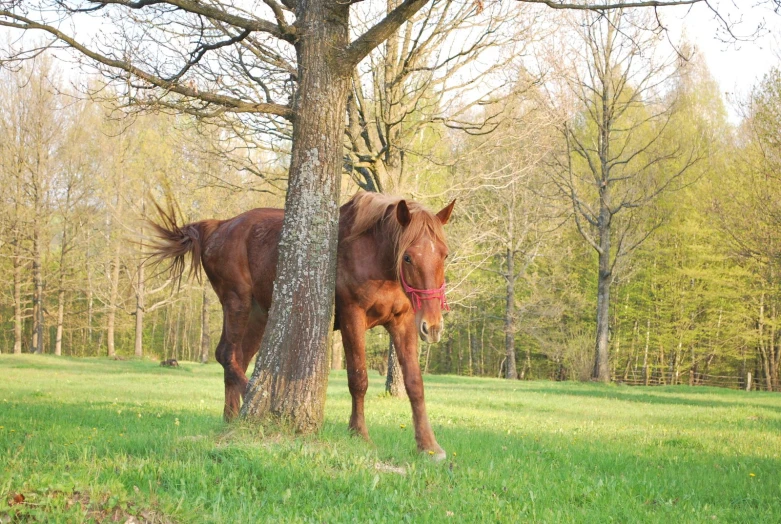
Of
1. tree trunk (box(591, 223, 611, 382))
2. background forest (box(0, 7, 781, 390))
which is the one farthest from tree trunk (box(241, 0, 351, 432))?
tree trunk (box(591, 223, 611, 382))

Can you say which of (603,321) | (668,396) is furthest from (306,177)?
(603,321)

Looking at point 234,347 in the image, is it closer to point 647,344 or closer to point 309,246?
point 309,246

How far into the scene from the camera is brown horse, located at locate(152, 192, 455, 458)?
Answer: 19.1 feet

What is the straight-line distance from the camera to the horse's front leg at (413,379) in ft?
19.9

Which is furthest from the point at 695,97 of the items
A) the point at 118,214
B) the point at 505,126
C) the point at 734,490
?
the point at 734,490

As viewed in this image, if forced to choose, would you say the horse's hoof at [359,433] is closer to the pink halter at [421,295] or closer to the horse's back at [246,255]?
the pink halter at [421,295]

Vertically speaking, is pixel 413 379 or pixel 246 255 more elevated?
pixel 246 255

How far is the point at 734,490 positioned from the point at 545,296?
1159 inches

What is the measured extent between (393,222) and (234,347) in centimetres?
247

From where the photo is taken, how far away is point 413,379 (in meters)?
6.20

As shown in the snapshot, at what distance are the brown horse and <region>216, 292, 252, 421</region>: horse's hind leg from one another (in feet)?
0.04

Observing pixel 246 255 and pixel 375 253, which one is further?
pixel 246 255

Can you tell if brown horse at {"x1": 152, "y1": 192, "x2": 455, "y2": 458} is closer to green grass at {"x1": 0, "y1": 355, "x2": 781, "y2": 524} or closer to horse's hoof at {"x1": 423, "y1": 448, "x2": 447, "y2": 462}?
horse's hoof at {"x1": 423, "y1": 448, "x2": 447, "y2": 462}

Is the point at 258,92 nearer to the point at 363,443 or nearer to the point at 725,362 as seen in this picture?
the point at 363,443
